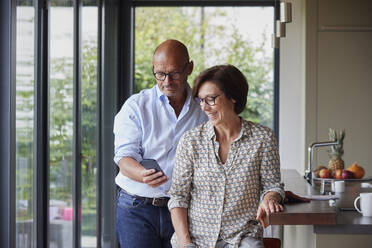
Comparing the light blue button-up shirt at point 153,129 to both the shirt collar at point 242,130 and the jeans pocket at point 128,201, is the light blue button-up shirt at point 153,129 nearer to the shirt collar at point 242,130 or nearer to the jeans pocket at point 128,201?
the jeans pocket at point 128,201

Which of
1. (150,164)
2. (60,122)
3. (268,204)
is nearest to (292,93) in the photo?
(60,122)

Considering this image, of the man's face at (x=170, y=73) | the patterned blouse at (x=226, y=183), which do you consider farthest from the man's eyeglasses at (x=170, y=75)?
the patterned blouse at (x=226, y=183)

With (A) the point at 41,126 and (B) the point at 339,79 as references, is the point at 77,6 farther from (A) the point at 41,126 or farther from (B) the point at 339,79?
(B) the point at 339,79

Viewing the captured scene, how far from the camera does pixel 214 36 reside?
7078 millimetres

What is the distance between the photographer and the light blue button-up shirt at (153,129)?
2883mm

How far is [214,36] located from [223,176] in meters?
4.75

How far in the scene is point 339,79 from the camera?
Result: 6.62 metres

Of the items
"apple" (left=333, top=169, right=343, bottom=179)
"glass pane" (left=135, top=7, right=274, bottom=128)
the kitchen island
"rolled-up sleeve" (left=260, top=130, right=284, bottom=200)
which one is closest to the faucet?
"apple" (left=333, top=169, right=343, bottom=179)

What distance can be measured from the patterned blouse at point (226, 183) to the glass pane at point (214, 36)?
4.57 meters

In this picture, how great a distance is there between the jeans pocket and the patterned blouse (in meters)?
0.39

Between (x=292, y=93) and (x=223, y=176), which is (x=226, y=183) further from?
(x=292, y=93)

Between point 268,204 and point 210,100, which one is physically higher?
point 210,100

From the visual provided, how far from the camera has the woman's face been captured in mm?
2543

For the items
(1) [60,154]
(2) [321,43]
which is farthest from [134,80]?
(1) [60,154]
